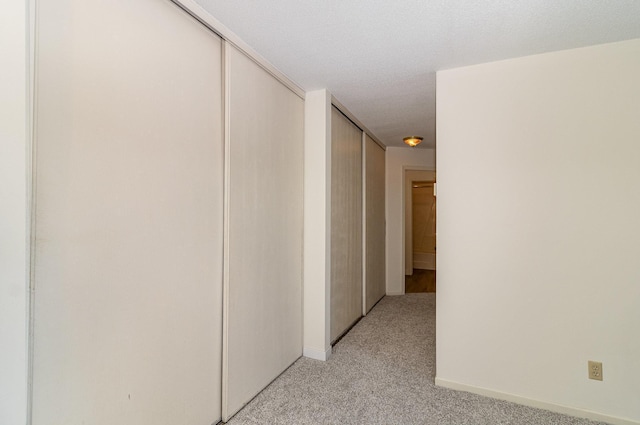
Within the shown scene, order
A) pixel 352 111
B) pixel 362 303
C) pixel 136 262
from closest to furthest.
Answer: pixel 136 262
pixel 352 111
pixel 362 303

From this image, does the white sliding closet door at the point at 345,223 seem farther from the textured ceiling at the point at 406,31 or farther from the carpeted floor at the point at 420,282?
the carpeted floor at the point at 420,282

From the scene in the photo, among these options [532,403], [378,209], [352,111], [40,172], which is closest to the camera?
[40,172]

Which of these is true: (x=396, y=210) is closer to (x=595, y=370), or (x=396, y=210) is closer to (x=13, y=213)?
(x=595, y=370)

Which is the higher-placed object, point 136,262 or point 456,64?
point 456,64

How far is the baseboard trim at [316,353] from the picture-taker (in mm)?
2670

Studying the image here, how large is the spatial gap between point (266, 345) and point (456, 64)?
8.21 feet

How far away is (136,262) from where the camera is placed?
1.36m

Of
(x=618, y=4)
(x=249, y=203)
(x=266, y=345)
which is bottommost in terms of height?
(x=266, y=345)

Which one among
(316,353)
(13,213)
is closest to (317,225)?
(316,353)

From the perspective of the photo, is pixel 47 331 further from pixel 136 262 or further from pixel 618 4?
pixel 618 4

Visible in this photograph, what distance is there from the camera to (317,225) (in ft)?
8.89

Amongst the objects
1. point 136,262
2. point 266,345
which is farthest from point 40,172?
point 266,345

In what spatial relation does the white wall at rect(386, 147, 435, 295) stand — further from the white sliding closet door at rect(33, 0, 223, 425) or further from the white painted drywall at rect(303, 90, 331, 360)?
the white sliding closet door at rect(33, 0, 223, 425)

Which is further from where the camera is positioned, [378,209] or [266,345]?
[378,209]
